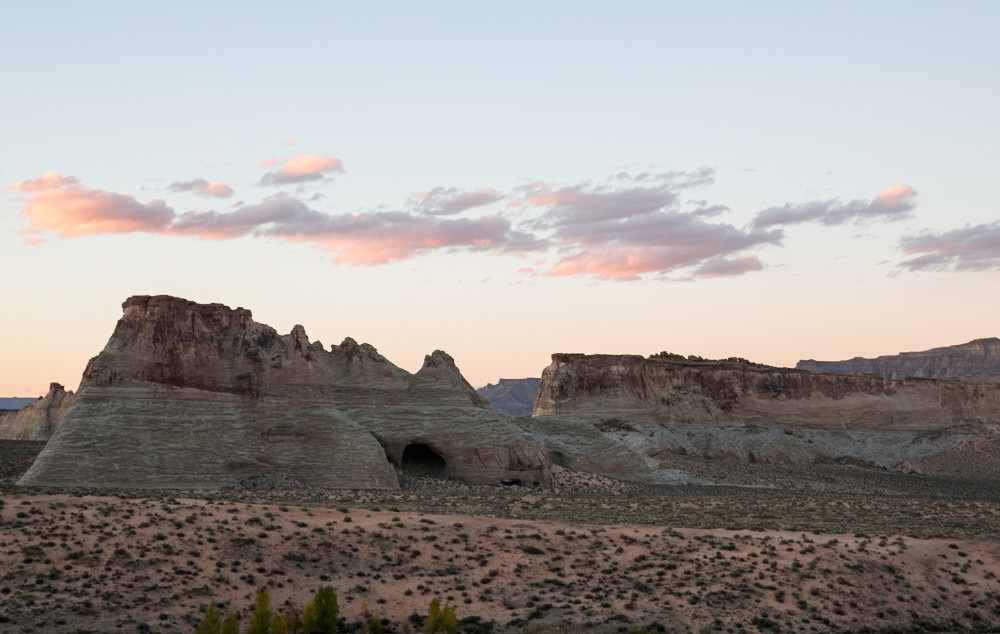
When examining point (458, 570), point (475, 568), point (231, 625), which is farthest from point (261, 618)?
point (475, 568)

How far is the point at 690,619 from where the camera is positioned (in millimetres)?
32906

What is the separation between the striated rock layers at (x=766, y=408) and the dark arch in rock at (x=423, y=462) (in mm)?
28763

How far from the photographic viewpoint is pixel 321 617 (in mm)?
30344

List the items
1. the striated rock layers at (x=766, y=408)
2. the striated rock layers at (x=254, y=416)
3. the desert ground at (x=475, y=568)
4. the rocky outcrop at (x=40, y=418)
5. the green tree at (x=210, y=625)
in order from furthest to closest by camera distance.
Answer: the rocky outcrop at (x=40, y=418)
the striated rock layers at (x=766, y=408)
the striated rock layers at (x=254, y=416)
the desert ground at (x=475, y=568)
the green tree at (x=210, y=625)

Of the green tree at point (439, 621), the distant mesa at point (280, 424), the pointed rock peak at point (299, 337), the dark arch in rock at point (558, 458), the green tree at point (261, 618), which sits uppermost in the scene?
the pointed rock peak at point (299, 337)

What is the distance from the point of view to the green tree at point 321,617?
30.3m

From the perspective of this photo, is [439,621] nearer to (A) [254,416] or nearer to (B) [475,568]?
(B) [475,568]

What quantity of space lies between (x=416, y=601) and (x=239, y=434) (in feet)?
89.3

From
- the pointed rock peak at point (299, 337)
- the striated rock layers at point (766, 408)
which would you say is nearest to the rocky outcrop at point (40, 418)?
the striated rock layers at point (766, 408)

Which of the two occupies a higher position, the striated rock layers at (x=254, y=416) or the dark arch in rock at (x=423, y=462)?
the striated rock layers at (x=254, y=416)

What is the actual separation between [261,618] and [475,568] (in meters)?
9.51

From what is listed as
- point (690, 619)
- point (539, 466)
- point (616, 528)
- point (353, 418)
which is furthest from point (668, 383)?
point (690, 619)

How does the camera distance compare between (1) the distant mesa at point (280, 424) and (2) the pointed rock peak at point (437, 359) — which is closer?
(1) the distant mesa at point (280, 424)

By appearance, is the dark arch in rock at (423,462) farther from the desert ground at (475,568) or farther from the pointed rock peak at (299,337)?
the desert ground at (475,568)
